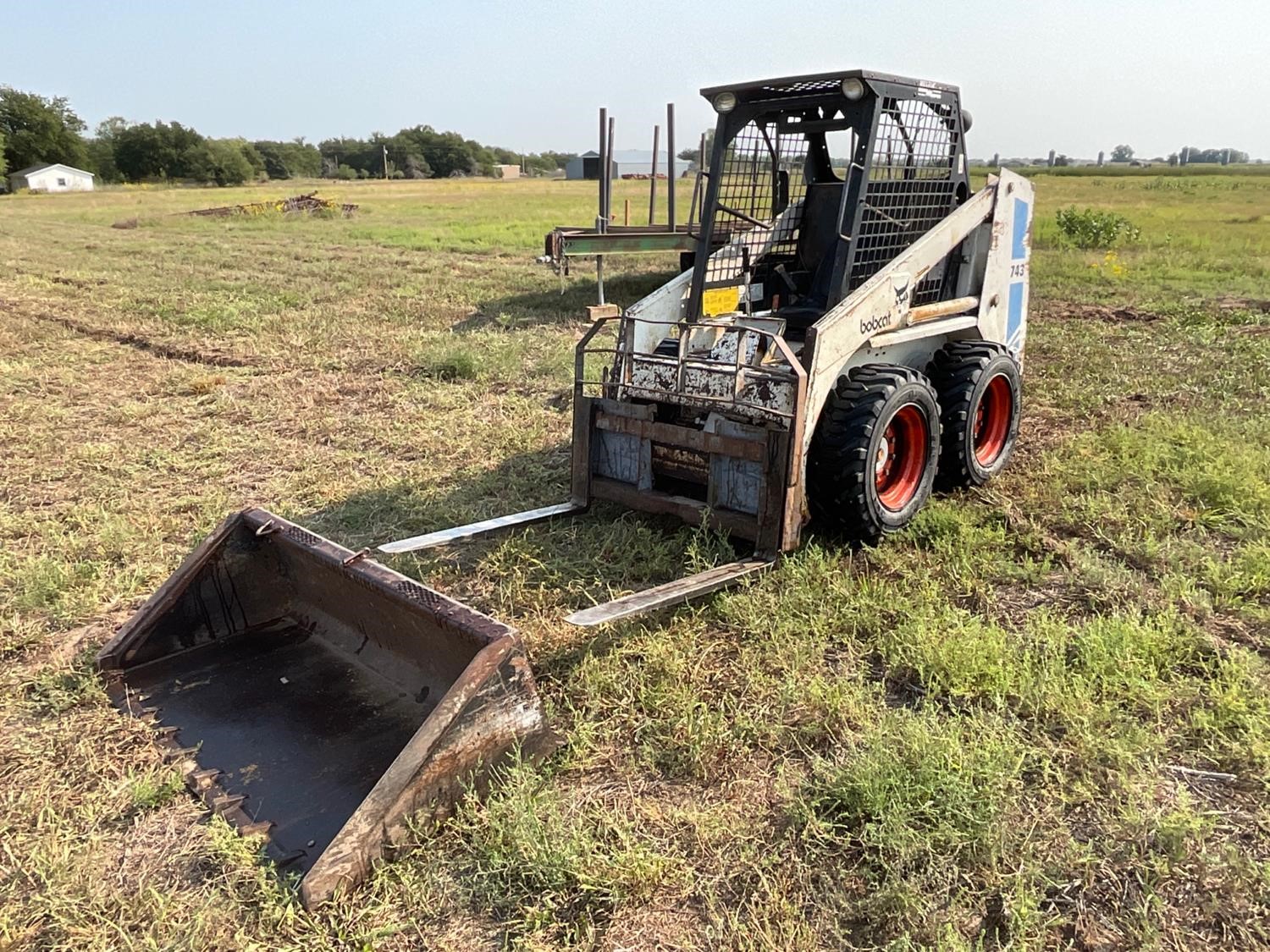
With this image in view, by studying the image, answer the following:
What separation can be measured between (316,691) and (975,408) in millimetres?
3714

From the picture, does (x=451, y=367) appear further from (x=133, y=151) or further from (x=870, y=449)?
(x=133, y=151)

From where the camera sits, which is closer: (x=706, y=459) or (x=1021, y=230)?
(x=706, y=459)

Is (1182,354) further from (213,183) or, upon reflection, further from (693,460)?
(213,183)

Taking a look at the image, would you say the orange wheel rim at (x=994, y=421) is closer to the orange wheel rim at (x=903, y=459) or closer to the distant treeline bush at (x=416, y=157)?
the orange wheel rim at (x=903, y=459)

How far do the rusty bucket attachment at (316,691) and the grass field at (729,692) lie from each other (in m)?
0.12

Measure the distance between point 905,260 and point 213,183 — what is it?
8006 centimetres

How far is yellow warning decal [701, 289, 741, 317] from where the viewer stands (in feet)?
16.6

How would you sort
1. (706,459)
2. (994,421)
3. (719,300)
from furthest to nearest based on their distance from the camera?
1. (994,421)
2. (719,300)
3. (706,459)

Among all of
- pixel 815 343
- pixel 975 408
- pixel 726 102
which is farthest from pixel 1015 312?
pixel 815 343

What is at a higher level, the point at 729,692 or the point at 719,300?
the point at 719,300

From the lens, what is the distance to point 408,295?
43.9 ft

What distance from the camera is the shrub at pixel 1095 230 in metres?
18.2

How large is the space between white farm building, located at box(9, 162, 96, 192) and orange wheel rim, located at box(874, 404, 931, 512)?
75.1m

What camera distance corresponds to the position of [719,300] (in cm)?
513
